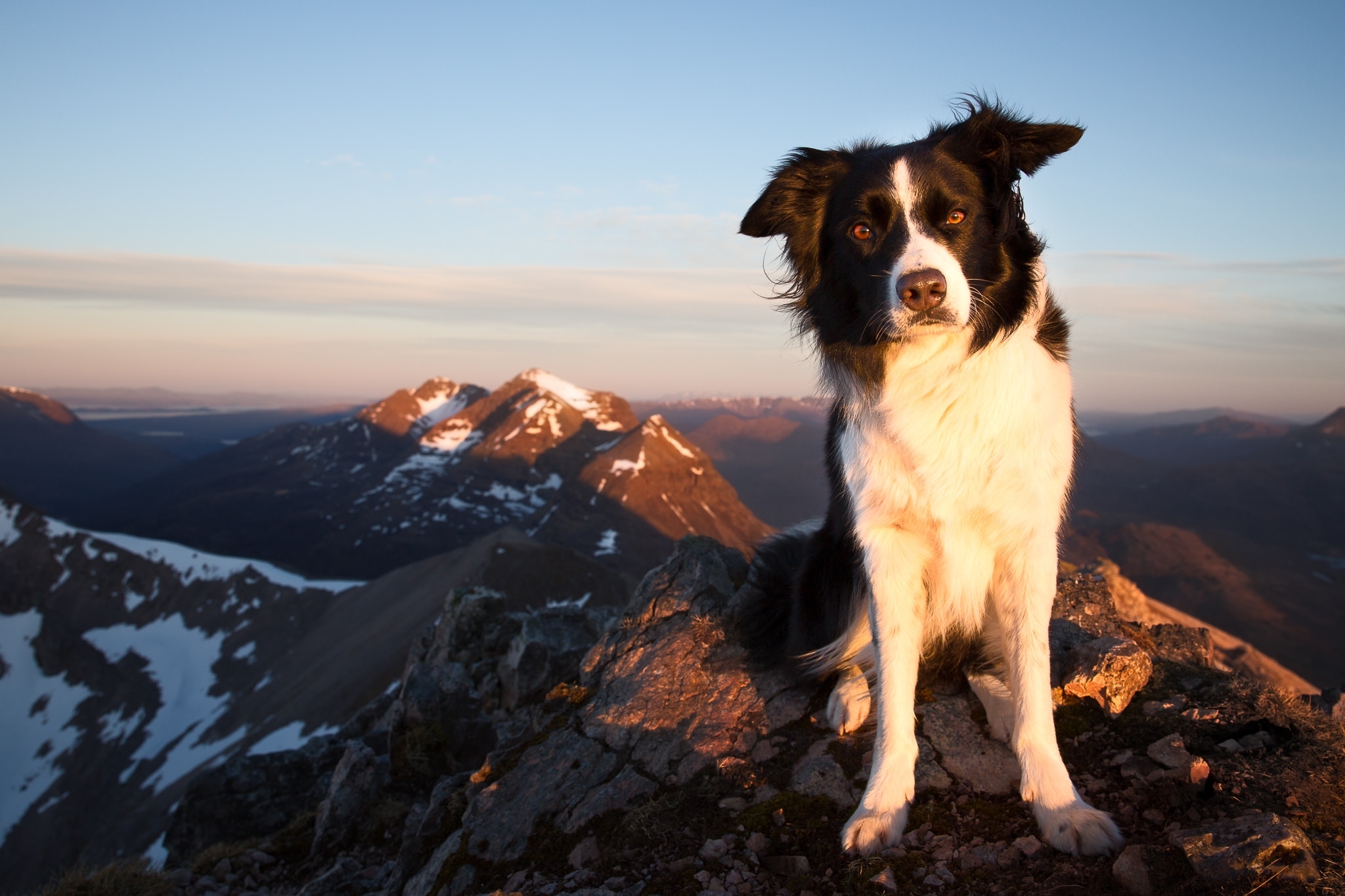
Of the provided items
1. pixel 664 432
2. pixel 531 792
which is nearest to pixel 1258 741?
pixel 531 792

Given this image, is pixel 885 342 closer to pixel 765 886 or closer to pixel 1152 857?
pixel 1152 857

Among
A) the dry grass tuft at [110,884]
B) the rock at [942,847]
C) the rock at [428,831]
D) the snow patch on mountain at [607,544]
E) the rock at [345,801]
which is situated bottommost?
the snow patch on mountain at [607,544]

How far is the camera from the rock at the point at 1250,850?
2.47 metres

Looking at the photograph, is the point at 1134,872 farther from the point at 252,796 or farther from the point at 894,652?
the point at 252,796

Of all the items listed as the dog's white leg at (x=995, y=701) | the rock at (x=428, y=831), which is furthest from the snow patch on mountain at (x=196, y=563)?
the dog's white leg at (x=995, y=701)

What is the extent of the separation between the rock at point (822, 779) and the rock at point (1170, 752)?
149 cm

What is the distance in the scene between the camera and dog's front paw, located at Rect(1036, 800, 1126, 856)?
9.98ft

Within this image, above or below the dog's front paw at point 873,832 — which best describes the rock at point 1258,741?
above

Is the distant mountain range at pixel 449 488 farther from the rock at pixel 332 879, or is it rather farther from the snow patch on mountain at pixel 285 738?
the rock at pixel 332 879

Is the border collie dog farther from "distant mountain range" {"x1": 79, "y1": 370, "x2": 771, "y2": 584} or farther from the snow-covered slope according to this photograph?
"distant mountain range" {"x1": 79, "y1": 370, "x2": 771, "y2": 584}

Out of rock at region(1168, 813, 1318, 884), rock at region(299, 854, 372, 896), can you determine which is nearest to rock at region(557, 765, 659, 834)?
rock at region(299, 854, 372, 896)

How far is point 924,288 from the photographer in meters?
3.02

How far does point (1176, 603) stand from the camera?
79750 millimetres

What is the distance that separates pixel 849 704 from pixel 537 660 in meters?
5.85
